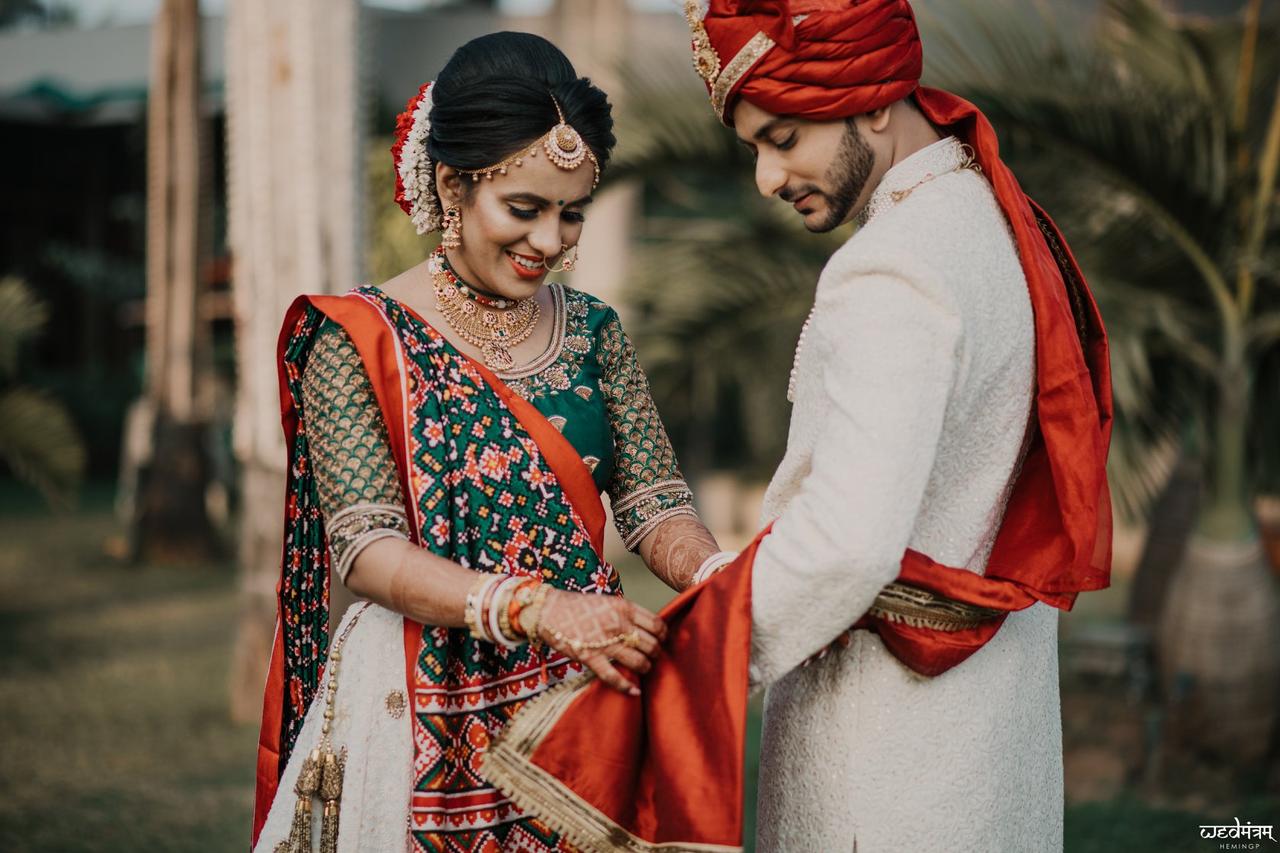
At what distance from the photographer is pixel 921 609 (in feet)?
6.34

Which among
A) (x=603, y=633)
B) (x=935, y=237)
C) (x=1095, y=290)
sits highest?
(x=1095, y=290)

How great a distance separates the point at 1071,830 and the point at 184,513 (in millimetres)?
6602

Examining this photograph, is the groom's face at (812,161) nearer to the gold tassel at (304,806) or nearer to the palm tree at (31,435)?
the gold tassel at (304,806)

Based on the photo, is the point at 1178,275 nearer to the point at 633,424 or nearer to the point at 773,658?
the point at 633,424

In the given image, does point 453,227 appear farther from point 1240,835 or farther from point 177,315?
point 177,315

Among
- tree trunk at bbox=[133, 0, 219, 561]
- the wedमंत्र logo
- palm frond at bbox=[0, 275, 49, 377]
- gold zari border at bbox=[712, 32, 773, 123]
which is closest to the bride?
gold zari border at bbox=[712, 32, 773, 123]

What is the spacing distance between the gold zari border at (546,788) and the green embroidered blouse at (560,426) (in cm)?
37

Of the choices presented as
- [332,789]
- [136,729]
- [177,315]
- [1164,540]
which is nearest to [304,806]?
[332,789]

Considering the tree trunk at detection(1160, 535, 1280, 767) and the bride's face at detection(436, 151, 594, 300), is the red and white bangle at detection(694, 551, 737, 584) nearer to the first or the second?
the bride's face at detection(436, 151, 594, 300)

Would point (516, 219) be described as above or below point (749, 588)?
above

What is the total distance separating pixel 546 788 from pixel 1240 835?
3.65 m

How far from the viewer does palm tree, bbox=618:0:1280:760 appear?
4711 millimetres

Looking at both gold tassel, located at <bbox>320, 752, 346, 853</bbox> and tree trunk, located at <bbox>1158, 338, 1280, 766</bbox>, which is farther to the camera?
tree trunk, located at <bbox>1158, 338, 1280, 766</bbox>

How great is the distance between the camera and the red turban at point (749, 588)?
189 cm
